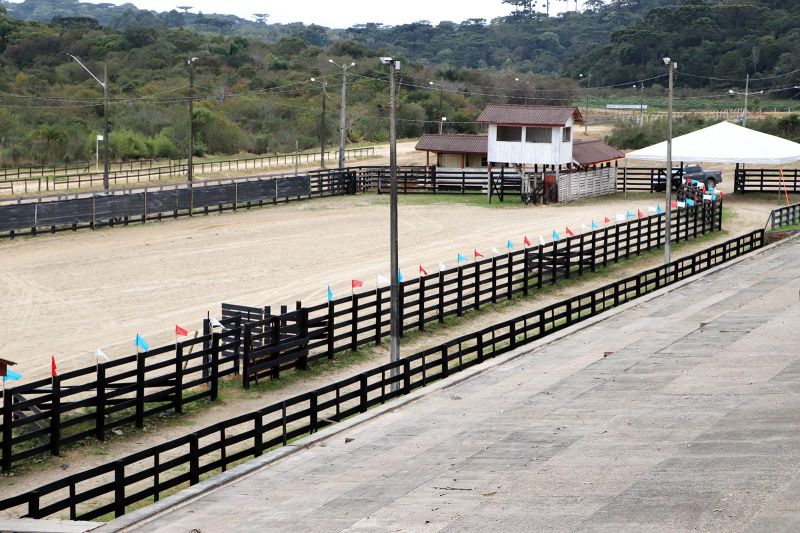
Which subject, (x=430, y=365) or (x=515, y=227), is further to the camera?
(x=515, y=227)

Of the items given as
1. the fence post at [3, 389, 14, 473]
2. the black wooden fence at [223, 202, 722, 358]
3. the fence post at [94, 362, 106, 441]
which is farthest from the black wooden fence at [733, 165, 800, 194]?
the fence post at [3, 389, 14, 473]

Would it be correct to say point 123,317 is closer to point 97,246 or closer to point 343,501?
point 97,246

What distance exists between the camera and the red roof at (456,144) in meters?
60.7

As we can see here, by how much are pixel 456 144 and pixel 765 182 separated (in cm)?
1554

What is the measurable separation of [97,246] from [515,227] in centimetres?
1549

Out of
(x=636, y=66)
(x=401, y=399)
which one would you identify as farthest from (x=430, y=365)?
(x=636, y=66)

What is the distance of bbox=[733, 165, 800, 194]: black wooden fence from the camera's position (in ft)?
189

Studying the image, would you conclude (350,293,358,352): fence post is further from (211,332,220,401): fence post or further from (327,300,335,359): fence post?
(211,332,220,401): fence post

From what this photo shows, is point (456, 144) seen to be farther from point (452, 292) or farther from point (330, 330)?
point (330, 330)

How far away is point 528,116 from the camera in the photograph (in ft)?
182

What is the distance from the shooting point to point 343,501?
14.7 m

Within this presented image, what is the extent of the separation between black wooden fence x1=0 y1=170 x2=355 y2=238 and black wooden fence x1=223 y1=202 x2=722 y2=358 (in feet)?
56.6

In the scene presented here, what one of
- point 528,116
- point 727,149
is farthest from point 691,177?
point 528,116

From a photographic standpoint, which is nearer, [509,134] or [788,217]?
[788,217]
